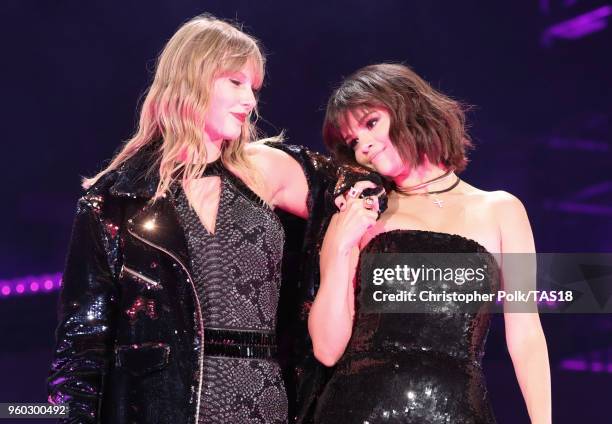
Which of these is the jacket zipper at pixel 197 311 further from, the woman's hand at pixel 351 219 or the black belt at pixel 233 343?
the woman's hand at pixel 351 219

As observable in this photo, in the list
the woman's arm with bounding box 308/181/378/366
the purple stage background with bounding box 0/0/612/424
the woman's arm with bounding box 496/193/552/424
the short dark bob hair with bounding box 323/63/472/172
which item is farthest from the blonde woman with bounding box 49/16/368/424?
the purple stage background with bounding box 0/0/612/424

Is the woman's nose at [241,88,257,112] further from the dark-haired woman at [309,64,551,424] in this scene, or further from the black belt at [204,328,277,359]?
the black belt at [204,328,277,359]

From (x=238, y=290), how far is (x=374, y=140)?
0.61m

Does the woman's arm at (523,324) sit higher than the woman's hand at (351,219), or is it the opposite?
the woman's hand at (351,219)

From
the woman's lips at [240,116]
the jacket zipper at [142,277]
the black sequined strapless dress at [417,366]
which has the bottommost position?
the black sequined strapless dress at [417,366]

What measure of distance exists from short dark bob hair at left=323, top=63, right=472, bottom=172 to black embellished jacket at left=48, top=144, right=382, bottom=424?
0.58 meters

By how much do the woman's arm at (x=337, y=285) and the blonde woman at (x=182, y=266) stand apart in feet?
0.42

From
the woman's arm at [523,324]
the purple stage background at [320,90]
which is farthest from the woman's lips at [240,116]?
the purple stage background at [320,90]

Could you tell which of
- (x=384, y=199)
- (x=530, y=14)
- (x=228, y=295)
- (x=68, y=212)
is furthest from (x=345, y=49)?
(x=228, y=295)

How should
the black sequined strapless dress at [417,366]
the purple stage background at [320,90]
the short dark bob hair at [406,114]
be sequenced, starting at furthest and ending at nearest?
1. the purple stage background at [320,90]
2. the short dark bob hair at [406,114]
3. the black sequined strapless dress at [417,366]

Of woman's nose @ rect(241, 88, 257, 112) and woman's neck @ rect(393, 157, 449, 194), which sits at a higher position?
woman's nose @ rect(241, 88, 257, 112)

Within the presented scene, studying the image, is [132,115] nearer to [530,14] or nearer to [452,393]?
[530,14]

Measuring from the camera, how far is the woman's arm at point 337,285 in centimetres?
212

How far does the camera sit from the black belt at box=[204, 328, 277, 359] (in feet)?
6.49
